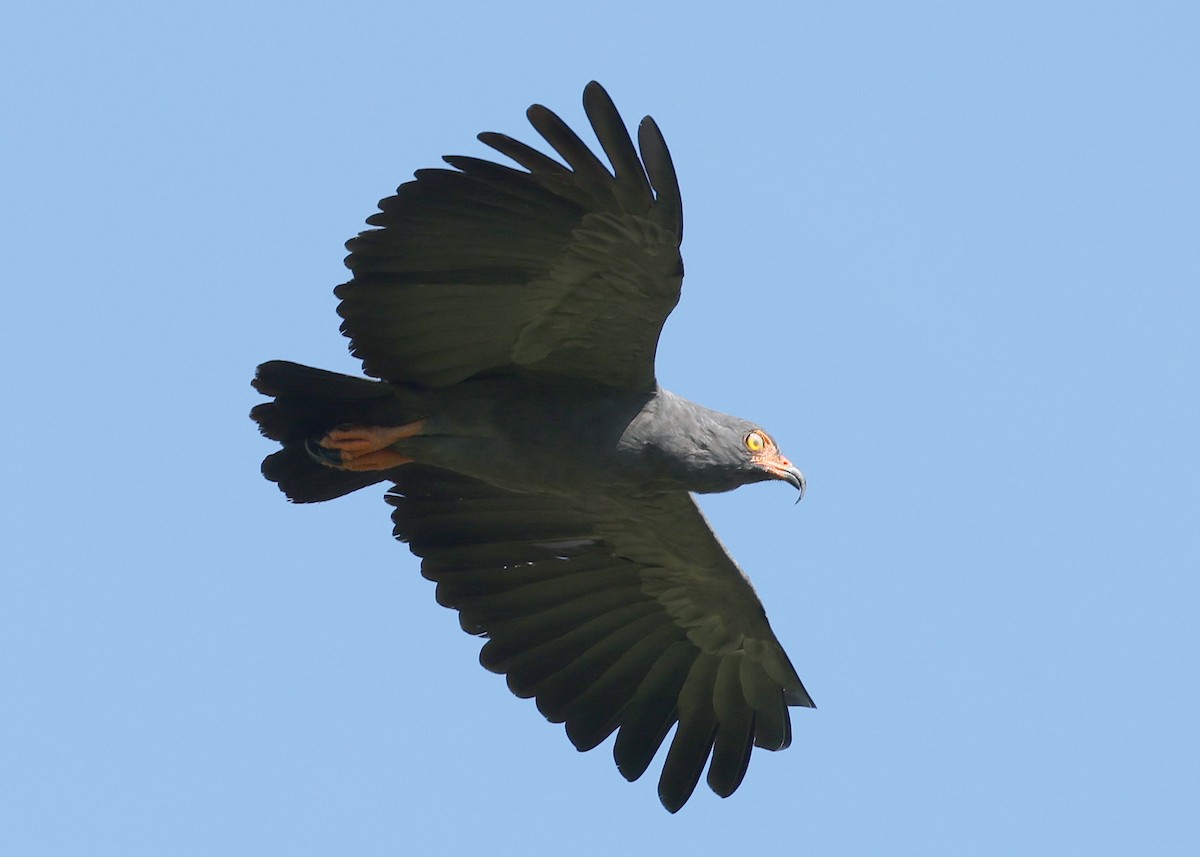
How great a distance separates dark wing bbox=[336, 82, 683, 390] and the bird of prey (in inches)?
0.4

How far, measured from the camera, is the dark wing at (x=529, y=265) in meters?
9.02

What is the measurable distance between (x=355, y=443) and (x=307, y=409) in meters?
0.32

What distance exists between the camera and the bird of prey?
364 inches

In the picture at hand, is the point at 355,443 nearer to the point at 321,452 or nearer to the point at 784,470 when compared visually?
the point at 321,452

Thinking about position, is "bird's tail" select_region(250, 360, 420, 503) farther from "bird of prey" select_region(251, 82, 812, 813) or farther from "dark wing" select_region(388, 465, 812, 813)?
"dark wing" select_region(388, 465, 812, 813)

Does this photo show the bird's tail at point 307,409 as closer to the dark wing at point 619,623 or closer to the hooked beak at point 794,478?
the dark wing at point 619,623

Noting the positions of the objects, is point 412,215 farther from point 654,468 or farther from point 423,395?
point 654,468

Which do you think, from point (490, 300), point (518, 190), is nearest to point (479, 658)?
point (490, 300)

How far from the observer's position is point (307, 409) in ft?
33.0

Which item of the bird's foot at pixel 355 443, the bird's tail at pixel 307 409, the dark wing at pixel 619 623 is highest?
the bird's tail at pixel 307 409

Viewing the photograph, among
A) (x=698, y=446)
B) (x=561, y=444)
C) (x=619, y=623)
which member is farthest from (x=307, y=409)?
(x=619, y=623)

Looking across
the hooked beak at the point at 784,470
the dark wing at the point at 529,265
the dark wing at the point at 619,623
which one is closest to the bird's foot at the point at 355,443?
→ the dark wing at the point at 529,265

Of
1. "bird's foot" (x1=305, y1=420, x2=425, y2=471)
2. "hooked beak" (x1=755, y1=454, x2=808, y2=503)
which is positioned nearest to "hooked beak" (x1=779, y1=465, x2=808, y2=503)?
"hooked beak" (x1=755, y1=454, x2=808, y2=503)

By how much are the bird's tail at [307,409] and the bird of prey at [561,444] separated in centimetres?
1
